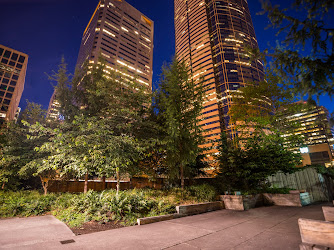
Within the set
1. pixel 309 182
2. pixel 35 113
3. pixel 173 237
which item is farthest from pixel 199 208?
pixel 35 113

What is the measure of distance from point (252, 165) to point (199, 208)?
430 cm

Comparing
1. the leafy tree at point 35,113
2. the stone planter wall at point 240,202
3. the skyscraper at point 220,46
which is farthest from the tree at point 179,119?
the skyscraper at point 220,46

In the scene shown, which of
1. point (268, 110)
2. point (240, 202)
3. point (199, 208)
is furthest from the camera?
point (268, 110)

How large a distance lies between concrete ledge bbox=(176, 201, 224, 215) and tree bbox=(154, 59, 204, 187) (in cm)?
226

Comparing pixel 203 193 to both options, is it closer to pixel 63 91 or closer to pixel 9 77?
pixel 63 91

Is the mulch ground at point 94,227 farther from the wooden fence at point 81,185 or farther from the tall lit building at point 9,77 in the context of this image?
the tall lit building at point 9,77

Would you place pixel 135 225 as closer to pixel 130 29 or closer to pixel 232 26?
pixel 232 26

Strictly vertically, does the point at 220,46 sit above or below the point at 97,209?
above

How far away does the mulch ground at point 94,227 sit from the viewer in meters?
4.48

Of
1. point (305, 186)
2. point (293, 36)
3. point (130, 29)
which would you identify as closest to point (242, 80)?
point (130, 29)

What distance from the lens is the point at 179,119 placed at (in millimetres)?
10219

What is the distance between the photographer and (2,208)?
21.0ft

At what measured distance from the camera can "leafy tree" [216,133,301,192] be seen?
9492mm

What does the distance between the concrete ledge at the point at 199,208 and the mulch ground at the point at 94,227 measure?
260cm
